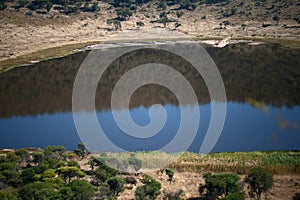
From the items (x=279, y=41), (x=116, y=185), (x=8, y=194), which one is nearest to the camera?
(x=8, y=194)

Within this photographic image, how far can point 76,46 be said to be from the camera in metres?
68.6

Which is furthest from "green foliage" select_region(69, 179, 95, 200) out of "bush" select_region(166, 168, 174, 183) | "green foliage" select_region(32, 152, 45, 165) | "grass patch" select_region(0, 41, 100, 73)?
"grass patch" select_region(0, 41, 100, 73)

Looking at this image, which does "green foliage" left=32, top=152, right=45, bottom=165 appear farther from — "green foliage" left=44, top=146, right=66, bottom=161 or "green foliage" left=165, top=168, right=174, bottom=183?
"green foliage" left=165, top=168, right=174, bottom=183

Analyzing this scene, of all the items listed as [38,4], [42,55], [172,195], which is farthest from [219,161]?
[38,4]

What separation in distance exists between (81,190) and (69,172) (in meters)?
3.52

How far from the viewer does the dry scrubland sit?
232 feet

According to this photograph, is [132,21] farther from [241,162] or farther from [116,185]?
[116,185]

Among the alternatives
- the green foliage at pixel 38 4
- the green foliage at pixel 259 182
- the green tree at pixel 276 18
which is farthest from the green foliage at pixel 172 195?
the green foliage at pixel 38 4

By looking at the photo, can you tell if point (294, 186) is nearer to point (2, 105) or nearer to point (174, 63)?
point (2, 105)

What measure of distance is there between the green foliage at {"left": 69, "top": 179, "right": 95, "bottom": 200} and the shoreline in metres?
37.0

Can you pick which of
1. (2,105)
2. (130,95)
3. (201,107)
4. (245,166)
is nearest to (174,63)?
(130,95)

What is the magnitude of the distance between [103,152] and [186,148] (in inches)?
216

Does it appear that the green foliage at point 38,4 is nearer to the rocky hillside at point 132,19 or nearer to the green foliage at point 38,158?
the rocky hillside at point 132,19

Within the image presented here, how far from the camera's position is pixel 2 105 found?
42375mm
